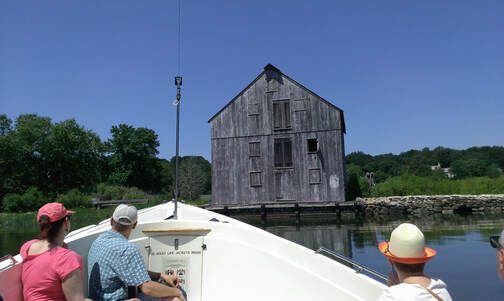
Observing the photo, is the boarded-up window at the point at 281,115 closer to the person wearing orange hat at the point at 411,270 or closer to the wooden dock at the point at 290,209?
the wooden dock at the point at 290,209

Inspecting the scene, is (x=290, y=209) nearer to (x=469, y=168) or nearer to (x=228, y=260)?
(x=228, y=260)

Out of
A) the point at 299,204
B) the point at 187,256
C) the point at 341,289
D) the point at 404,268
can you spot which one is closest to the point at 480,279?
the point at 341,289

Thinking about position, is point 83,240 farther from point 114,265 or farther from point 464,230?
point 464,230

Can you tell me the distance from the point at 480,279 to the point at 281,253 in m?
5.73

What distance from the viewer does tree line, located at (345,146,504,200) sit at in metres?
26.5

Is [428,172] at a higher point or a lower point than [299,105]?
lower

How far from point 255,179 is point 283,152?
2215 millimetres

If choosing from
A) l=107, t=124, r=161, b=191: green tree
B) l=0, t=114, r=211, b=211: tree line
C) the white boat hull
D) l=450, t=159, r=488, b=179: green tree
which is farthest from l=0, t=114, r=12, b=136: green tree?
l=450, t=159, r=488, b=179: green tree

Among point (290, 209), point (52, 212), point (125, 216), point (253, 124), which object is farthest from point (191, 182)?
point (52, 212)

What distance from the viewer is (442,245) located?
12227 mm

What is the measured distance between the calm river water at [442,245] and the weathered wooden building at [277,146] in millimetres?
1979

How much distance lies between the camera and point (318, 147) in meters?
23.2

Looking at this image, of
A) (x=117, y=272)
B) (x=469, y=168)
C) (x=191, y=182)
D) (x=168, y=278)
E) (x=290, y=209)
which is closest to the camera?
(x=117, y=272)

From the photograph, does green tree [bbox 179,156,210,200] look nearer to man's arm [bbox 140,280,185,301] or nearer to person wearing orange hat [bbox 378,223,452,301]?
man's arm [bbox 140,280,185,301]
